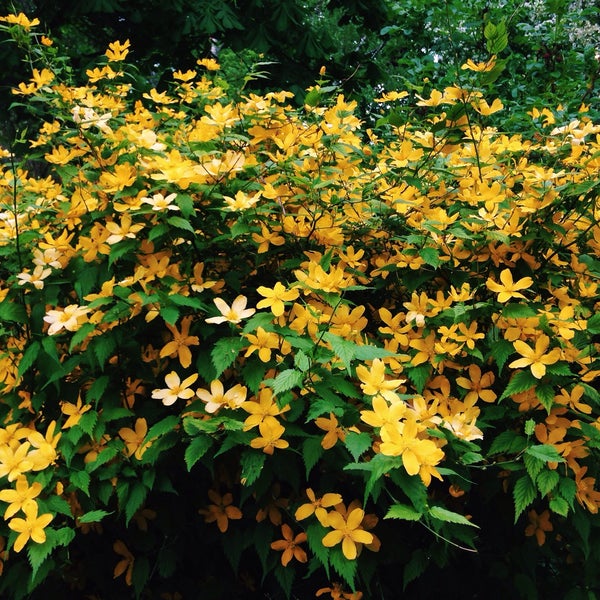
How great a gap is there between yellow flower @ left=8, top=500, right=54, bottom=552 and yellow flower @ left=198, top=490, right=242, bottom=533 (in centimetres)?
40

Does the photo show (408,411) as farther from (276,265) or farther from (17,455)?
(17,455)

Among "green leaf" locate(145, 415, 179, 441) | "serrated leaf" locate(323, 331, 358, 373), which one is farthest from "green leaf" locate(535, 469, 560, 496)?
"green leaf" locate(145, 415, 179, 441)

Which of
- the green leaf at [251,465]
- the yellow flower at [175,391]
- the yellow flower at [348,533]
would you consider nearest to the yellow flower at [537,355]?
the yellow flower at [348,533]

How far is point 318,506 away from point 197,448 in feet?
1.01

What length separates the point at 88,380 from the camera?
1663 millimetres

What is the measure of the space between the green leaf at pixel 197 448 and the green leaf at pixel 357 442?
0.30 m

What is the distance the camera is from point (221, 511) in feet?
5.14

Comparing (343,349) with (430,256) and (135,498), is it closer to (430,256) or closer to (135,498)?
(430,256)

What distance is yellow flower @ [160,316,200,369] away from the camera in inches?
58.4

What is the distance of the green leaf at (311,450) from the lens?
1.29m

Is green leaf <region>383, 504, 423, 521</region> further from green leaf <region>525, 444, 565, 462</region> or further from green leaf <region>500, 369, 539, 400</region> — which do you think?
green leaf <region>500, 369, 539, 400</region>

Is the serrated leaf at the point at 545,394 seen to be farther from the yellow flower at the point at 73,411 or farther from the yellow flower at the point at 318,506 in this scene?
the yellow flower at the point at 73,411

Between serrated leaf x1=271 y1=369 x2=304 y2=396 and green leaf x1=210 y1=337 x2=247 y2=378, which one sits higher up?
→ serrated leaf x1=271 y1=369 x2=304 y2=396

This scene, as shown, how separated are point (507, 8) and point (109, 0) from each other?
3308 millimetres
